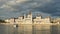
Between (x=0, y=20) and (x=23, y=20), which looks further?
(x=0, y=20)

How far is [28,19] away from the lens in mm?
121250

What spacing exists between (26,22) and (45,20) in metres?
13.2

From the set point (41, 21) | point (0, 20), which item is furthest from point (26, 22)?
point (0, 20)

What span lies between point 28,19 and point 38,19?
23.0ft

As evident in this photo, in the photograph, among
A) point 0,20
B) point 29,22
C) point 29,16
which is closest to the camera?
point 29,22

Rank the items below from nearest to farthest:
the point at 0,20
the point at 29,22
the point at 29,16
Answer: the point at 29,22
the point at 29,16
the point at 0,20

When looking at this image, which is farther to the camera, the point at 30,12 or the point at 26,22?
the point at 30,12

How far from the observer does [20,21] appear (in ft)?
405

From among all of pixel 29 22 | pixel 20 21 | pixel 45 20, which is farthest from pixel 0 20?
pixel 45 20

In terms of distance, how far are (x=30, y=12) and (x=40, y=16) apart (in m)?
9.13

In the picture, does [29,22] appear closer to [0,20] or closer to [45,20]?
[45,20]

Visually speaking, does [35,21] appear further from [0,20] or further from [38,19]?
[0,20]

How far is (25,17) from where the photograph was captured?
122938 millimetres

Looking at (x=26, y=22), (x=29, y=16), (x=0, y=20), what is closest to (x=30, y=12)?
(x=29, y=16)
